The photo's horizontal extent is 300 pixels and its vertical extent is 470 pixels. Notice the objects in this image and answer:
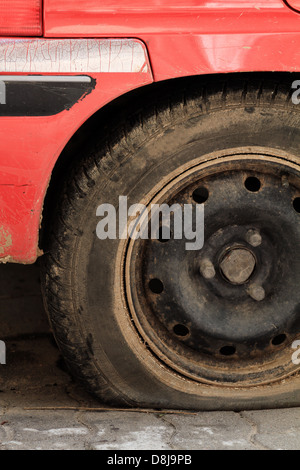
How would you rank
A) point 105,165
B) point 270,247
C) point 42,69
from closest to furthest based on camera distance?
1. point 42,69
2. point 105,165
3. point 270,247

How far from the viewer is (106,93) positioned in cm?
200

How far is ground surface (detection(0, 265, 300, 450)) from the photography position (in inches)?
83.0

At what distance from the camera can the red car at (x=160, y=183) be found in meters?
1.99

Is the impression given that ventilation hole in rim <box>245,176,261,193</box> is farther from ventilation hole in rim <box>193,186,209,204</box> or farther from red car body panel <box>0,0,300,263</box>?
red car body panel <box>0,0,300,263</box>

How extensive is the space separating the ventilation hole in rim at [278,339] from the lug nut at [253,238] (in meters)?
0.34

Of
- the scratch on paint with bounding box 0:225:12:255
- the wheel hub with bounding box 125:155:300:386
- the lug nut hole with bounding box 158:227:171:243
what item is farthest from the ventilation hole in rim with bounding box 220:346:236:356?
the scratch on paint with bounding box 0:225:12:255

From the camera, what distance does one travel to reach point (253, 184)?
2.25m

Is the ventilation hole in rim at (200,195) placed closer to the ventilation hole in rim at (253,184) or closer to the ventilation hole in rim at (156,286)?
the ventilation hole in rim at (253,184)

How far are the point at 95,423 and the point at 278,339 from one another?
2.22 ft

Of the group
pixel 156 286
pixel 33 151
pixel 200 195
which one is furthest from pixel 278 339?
pixel 33 151

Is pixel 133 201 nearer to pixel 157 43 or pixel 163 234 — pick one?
pixel 163 234

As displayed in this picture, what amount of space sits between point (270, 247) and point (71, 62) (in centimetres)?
88

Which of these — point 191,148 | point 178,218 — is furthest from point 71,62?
point 178,218

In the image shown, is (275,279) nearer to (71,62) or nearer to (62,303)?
(62,303)
